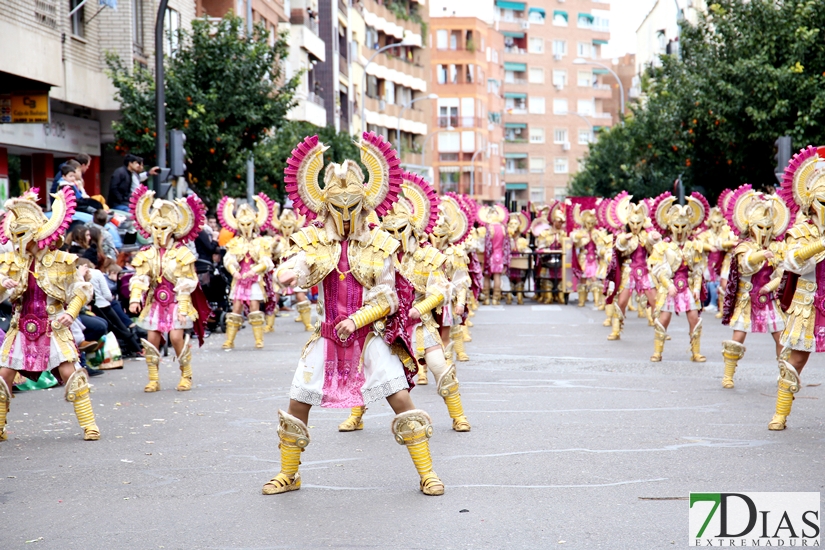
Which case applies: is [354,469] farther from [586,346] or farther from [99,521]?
Answer: [586,346]

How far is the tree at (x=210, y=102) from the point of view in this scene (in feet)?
80.0

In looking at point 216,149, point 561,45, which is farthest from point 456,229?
point 561,45

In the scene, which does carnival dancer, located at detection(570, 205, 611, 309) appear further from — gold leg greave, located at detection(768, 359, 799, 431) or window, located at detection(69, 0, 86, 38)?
gold leg greave, located at detection(768, 359, 799, 431)

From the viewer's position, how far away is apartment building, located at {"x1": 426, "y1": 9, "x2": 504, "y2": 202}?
308ft

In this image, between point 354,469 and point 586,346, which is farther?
point 586,346

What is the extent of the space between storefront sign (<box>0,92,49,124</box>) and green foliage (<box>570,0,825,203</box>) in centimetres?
1364

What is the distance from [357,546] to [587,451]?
9.74ft

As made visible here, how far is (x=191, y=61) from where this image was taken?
25578mm

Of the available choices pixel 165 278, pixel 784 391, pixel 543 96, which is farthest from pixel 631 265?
pixel 543 96

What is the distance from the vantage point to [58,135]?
24234 mm

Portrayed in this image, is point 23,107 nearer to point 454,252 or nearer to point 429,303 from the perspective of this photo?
point 454,252

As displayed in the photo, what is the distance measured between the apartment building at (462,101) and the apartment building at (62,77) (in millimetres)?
63818

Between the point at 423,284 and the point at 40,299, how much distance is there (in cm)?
308

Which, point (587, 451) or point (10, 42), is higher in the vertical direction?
point (10, 42)
